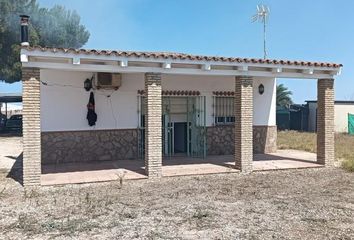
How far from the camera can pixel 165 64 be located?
10969 millimetres

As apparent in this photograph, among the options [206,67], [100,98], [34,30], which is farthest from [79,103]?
[34,30]

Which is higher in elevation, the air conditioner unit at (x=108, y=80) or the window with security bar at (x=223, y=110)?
the air conditioner unit at (x=108, y=80)

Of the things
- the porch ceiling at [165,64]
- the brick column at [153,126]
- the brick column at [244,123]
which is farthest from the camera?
the brick column at [244,123]

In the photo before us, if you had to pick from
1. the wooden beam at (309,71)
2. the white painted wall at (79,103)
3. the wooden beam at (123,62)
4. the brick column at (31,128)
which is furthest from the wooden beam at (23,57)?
the wooden beam at (309,71)

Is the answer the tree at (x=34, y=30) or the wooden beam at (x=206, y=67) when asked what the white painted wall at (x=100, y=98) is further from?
the tree at (x=34, y=30)

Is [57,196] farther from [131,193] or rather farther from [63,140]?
[63,140]

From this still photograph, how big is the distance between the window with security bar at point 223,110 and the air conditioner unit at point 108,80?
3.90 meters

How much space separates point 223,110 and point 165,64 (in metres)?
5.29

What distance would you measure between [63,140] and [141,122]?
275 cm

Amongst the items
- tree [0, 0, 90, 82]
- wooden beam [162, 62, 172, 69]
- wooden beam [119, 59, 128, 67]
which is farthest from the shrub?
tree [0, 0, 90, 82]

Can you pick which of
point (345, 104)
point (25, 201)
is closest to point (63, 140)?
point (25, 201)

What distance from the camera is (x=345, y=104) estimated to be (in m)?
33.4

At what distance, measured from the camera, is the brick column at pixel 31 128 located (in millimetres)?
9758

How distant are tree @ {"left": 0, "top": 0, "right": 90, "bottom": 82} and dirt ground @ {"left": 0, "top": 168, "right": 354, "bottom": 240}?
19.4 m
